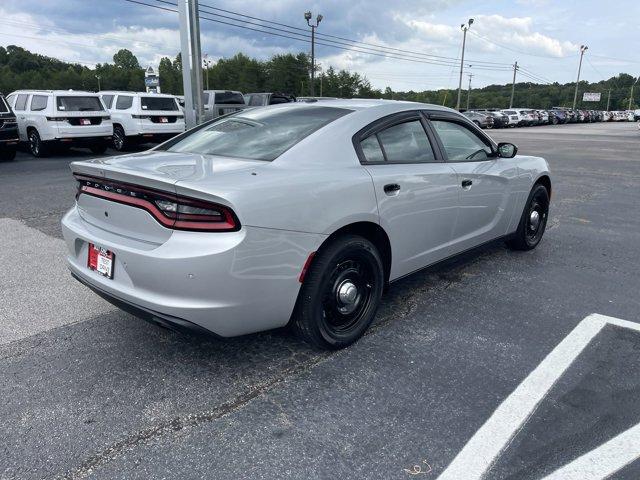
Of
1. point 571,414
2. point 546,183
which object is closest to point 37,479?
point 571,414

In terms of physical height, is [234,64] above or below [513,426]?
above

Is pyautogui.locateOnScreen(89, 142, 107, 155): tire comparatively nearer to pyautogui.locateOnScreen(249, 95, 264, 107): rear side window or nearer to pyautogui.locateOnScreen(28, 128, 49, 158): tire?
pyautogui.locateOnScreen(28, 128, 49, 158): tire

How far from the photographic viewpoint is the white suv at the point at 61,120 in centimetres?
1275

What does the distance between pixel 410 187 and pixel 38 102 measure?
12.9 metres

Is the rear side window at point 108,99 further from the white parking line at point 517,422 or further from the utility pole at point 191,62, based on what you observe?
the white parking line at point 517,422

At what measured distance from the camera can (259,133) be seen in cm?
343

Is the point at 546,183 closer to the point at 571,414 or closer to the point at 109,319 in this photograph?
the point at 571,414

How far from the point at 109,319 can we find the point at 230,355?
3.42ft

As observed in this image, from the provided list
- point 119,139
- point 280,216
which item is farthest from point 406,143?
point 119,139

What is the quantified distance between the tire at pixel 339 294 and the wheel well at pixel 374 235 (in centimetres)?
5

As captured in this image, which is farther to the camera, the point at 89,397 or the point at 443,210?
the point at 443,210

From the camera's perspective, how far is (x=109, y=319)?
11.6 feet

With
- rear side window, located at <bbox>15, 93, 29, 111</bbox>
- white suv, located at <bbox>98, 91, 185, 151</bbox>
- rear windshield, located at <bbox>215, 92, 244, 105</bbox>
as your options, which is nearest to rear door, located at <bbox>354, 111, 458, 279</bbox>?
white suv, located at <bbox>98, 91, 185, 151</bbox>

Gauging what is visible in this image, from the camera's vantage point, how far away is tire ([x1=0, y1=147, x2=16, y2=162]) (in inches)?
478
